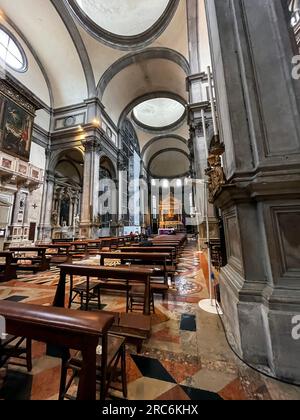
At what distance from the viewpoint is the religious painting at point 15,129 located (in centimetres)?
800

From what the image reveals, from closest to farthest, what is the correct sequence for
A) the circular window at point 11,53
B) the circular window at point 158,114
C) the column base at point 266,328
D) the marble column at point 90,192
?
1. the column base at point 266,328
2. the circular window at point 11,53
3. the marble column at point 90,192
4. the circular window at point 158,114

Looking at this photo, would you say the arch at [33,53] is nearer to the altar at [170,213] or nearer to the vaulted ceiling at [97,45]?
the vaulted ceiling at [97,45]

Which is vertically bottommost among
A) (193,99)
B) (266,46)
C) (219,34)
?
(266,46)

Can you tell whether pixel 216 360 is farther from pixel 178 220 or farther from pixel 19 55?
pixel 178 220

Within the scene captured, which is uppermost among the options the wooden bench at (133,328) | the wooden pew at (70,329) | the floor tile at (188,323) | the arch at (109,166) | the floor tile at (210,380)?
the arch at (109,166)

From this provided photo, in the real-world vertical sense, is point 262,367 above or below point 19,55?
below

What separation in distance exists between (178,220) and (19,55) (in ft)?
65.0

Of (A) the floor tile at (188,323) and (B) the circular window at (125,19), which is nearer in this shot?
(A) the floor tile at (188,323)

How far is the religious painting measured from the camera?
26.2ft

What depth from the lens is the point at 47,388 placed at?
1191 millimetres

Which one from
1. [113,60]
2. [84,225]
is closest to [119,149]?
[113,60]

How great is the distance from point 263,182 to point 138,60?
13394mm

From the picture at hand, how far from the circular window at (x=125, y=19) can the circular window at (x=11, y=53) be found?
3360 mm

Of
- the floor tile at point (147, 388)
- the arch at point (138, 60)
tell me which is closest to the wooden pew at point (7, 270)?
the floor tile at point (147, 388)
